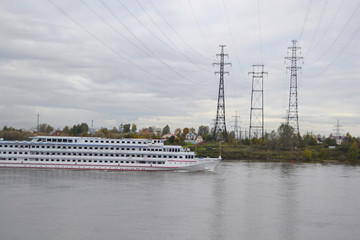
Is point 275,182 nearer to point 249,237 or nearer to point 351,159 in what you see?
point 249,237

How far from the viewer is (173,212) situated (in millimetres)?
26047

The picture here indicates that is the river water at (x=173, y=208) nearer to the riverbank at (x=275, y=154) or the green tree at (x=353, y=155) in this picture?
the riverbank at (x=275, y=154)

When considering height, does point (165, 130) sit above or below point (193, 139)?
above

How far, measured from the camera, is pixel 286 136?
289 ft

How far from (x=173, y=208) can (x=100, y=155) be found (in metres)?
25.6

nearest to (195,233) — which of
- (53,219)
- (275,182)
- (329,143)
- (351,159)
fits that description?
(53,219)

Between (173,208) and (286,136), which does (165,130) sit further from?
(173,208)

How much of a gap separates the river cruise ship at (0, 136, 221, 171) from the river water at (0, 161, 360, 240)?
18.1ft

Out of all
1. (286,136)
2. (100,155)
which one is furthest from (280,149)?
(100,155)

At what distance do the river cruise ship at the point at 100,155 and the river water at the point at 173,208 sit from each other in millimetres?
5528

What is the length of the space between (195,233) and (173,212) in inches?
195

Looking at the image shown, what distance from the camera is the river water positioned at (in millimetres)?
21562

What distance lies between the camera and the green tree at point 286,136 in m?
86.6

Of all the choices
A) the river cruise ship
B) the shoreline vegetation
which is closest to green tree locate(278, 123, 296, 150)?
the shoreline vegetation
